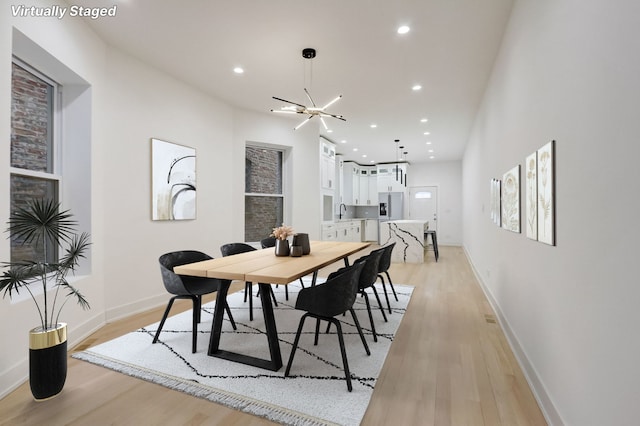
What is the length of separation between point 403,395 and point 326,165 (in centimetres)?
561

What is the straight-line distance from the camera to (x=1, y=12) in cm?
193

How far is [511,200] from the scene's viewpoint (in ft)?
8.77

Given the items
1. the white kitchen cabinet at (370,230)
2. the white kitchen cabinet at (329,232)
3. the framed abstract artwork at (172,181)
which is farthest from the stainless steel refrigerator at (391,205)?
the framed abstract artwork at (172,181)

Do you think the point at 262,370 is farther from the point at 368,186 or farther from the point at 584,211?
the point at 368,186

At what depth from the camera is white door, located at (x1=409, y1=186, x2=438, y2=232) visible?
10.4m

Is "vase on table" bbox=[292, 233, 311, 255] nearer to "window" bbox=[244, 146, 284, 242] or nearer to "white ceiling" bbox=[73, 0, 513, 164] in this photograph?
"white ceiling" bbox=[73, 0, 513, 164]

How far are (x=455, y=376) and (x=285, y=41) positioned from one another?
3321mm

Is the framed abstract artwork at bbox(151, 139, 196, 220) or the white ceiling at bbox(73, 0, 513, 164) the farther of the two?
the framed abstract artwork at bbox(151, 139, 196, 220)

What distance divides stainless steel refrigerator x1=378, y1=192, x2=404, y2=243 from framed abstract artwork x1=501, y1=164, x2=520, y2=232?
7225 millimetres

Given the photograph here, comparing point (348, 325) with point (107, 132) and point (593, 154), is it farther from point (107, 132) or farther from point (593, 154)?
point (107, 132)

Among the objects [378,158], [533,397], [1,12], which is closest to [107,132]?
[1,12]

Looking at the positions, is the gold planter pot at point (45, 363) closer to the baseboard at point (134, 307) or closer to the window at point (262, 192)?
the baseboard at point (134, 307)

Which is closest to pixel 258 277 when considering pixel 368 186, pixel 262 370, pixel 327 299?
pixel 327 299

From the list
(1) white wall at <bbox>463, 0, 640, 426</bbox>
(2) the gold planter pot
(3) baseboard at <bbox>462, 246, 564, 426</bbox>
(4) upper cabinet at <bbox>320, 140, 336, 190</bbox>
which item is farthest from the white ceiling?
(3) baseboard at <bbox>462, 246, 564, 426</bbox>
